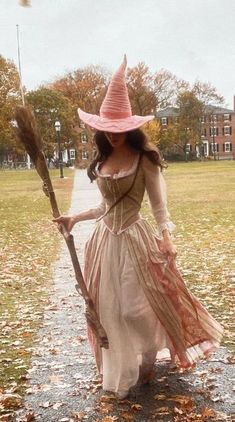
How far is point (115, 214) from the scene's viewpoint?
175 inches

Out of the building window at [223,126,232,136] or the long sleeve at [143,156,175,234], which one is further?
the building window at [223,126,232,136]

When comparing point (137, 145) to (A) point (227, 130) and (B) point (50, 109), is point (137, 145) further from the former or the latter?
(A) point (227, 130)

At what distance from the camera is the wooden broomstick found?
4.11 m

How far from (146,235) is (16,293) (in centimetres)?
471

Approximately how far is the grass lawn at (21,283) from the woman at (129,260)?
1075 millimetres

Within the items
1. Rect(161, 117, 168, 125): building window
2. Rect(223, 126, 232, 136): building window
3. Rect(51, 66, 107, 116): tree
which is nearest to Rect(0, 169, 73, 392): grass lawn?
Rect(51, 66, 107, 116): tree

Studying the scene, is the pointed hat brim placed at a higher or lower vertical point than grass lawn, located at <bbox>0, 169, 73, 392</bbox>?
higher

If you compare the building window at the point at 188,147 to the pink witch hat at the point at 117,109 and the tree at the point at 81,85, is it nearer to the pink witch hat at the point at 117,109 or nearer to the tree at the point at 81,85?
the tree at the point at 81,85

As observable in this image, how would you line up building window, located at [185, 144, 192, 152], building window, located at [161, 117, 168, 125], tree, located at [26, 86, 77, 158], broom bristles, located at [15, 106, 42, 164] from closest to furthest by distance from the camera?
1. broom bristles, located at [15, 106, 42, 164]
2. tree, located at [26, 86, 77, 158]
3. building window, located at [185, 144, 192, 152]
4. building window, located at [161, 117, 168, 125]

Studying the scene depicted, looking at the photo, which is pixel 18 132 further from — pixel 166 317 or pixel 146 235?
pixel 166 317

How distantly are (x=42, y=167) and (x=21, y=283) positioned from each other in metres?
5.40

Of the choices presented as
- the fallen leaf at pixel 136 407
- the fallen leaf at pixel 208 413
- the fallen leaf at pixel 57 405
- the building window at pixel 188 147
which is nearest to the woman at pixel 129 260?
the fallen leaf at pixel 136 407

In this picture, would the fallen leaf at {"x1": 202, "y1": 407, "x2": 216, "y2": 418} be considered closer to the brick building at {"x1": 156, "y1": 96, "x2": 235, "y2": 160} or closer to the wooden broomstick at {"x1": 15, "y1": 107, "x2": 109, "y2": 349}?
the wooden broomstick at {"x1": 15, "y1": 107, "x2": 109, "y2": 349}

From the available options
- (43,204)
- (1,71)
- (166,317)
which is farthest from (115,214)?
(1,71)
